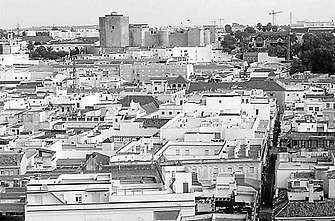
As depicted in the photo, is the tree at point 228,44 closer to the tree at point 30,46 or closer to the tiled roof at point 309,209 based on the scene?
the tree at point 30,46

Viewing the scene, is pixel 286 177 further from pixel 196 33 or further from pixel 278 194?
pixel 196 33

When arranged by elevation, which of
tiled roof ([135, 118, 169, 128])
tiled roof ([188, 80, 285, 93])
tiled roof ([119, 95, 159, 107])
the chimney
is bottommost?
the chimney

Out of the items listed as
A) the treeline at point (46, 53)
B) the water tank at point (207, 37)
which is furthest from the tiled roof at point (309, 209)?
the water tank at point (207, 37)

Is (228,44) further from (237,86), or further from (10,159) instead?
(10,159)

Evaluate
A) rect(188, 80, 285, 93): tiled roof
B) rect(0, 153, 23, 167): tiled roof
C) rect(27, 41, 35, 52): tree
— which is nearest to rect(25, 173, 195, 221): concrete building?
rect(0, 153, 23, 167): tiled roof

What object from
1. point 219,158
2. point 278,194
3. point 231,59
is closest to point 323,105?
point 219,158

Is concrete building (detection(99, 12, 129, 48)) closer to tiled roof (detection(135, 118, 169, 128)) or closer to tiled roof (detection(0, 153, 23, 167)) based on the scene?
tiled roof (detection(135, 118, 169, 128))
